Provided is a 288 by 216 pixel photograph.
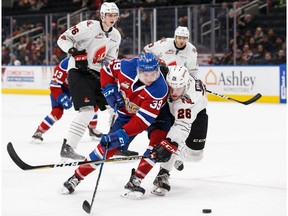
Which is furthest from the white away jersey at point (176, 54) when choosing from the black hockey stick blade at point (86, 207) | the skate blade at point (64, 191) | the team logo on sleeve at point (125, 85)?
the black hockey stick blade at point (86, 207)

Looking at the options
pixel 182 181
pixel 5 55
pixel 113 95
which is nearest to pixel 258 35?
pixel 5 55

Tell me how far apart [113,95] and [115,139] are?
64 cm

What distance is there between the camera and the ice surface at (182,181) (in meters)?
4.17

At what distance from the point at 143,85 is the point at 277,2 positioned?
34.1ft

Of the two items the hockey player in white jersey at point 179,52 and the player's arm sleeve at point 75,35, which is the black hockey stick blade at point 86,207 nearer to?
the hockey player in white jersey at point 179,52

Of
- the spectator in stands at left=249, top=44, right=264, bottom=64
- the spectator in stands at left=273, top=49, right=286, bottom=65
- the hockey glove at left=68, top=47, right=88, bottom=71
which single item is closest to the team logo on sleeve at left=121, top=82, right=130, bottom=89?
the hockey glove at left=68, top=47, right=88, bottom=71

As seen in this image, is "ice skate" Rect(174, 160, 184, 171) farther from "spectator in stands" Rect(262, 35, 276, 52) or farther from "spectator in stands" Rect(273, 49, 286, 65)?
"spectator in stands" Rect(262, 35, 276, 52)

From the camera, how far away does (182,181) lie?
509cm

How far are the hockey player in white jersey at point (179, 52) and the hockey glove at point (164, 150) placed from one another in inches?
74.6

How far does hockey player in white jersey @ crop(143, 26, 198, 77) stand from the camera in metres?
6.19

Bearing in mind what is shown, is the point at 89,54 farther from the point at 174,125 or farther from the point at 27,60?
the point at 27,60

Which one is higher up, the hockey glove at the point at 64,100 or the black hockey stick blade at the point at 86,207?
the hockey glove at the point at 64,100

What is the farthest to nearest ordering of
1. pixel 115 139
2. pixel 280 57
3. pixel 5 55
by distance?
pixel 5 55
pixel 280 57
pixel 115 139

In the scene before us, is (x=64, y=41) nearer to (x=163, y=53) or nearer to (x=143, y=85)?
(x=163, y=53)
